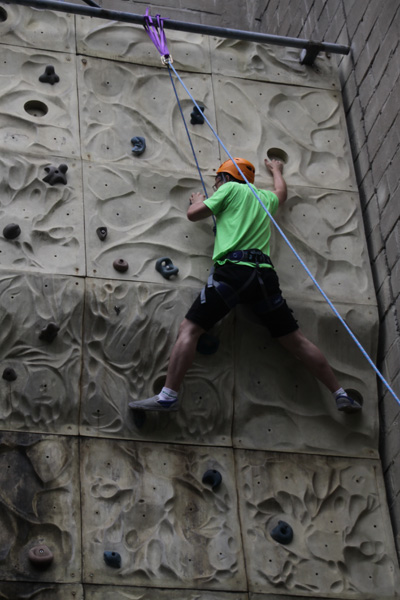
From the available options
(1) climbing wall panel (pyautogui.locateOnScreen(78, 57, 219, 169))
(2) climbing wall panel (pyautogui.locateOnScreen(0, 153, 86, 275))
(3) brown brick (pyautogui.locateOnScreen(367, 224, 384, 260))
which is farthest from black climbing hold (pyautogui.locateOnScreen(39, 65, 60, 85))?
(3) brown brick (pyautogui.locateOnScreen(367, 224, 384, 260))

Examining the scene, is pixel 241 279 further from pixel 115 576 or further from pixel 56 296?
pixel 115 576

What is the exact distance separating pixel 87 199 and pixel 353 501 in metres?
1.99

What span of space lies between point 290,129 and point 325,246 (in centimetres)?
79

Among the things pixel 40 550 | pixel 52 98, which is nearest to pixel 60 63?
pixel 52 98

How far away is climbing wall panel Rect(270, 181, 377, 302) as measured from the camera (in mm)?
5543

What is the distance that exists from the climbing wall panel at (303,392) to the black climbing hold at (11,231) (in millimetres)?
1166

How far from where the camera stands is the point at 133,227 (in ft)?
17.8

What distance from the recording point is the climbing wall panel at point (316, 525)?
4848 millimetres

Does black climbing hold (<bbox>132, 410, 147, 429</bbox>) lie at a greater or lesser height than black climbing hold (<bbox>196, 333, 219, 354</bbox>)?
lesser

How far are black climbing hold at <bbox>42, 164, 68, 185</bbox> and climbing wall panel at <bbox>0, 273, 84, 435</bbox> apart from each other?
56cm

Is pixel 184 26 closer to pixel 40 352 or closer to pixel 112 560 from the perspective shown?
pixel 40 352

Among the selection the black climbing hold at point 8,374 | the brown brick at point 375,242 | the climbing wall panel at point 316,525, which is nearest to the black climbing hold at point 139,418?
the climbing wall panel at point 316,525

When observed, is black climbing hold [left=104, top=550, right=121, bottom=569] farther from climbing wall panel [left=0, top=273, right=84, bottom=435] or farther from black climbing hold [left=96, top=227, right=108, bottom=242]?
black climbing hold [left=96, top=227, right=108, bottom=242]

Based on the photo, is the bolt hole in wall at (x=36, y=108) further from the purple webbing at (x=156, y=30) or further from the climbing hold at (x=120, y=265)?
the climbing hold at (x=120, y=265)
